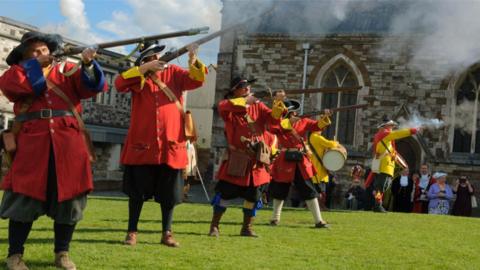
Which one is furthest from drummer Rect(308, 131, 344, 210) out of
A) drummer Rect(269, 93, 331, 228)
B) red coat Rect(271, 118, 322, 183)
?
drummer Rect(269, 93, 331, 228)

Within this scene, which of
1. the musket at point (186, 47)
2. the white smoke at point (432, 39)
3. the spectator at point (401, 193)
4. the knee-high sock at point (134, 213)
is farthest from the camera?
the white smoke at point (432, 39)

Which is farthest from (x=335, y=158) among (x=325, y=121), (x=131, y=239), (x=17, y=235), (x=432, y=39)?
(x=432, y=39)

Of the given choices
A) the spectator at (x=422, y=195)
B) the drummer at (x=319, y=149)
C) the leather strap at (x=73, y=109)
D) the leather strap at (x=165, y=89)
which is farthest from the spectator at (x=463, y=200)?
the leather strap at (x=73, y=109)

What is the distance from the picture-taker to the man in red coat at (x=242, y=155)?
7.45m

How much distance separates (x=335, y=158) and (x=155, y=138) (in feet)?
22.0

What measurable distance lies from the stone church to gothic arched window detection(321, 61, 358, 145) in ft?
0.12

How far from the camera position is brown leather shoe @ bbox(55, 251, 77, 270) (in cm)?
489

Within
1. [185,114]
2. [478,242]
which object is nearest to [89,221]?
[185,114]

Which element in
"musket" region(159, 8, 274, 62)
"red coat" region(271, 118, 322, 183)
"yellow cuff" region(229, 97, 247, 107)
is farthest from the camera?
"red coat" region(271, 118, 322, 183)

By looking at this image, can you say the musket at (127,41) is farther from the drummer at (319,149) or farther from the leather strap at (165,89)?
the drummer at (319,149)

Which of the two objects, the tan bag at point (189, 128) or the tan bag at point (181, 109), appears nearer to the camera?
the tan bag at point (181, 109)

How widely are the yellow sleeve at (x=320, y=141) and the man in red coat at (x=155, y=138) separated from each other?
6155 mm

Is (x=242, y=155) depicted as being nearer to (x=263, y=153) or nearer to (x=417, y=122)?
(x=263, y=153)

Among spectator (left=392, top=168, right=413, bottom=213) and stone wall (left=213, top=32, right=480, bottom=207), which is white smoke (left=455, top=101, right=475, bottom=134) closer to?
stone wall (left=213, top=32, right=480, bottom=207)
